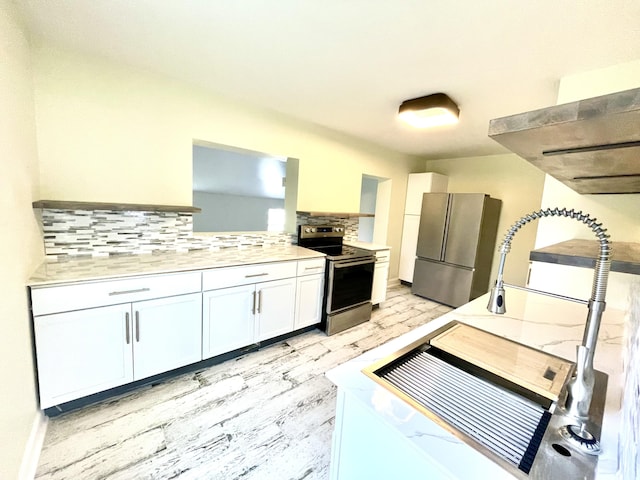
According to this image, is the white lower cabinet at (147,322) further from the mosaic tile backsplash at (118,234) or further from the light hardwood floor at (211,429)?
the mosaic tile backsplash at (118,234)

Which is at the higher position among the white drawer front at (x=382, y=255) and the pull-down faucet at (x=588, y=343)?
the pull-down faucet at (x=588, y=343)

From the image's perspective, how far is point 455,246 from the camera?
12.8ft

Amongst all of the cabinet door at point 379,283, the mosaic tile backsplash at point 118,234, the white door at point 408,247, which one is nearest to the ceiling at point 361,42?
the mosaic tile backsplash at point 118,234

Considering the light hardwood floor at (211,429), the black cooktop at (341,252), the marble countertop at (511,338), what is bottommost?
the light hardwood floor at (211,429)

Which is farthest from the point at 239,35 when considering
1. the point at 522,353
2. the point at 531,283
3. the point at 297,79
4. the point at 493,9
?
the point at 531,283

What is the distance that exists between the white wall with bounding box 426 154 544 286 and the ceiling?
2.03m

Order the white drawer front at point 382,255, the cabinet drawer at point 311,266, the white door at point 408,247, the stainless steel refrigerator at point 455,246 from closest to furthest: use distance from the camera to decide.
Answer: the cabinet drawer at point 311,266
the white drawer front at point 382,255
the stainless steel refrigerator at point 455,246
the white door at point 408,247

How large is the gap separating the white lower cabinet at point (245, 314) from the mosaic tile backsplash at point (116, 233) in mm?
654

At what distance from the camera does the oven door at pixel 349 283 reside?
2.83m

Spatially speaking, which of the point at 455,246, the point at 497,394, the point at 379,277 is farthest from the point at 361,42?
the point at 455,246

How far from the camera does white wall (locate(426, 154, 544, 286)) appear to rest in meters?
3.88

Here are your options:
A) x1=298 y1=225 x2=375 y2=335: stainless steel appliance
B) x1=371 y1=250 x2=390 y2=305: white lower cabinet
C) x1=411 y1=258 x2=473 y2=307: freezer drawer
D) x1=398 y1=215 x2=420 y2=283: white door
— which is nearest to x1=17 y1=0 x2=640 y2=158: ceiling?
x1=298 y1=225 x2=375 y2=335: stainless steel appliance

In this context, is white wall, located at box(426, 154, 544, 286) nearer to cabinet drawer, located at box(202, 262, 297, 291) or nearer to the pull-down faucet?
cabinet drawer, located at box(202, 262, 297, 291)

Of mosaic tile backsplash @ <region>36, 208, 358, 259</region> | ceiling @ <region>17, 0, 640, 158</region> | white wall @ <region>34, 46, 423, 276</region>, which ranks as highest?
ceiling @ <region>17, 0, 640, 158</region>
